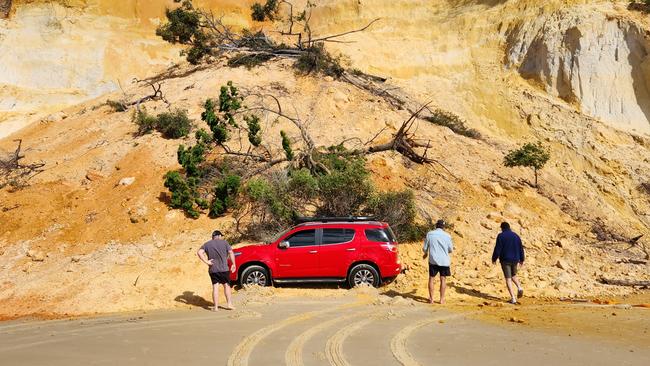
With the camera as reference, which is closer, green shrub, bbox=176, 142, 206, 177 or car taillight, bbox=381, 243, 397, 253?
car taillight, bbox=381, 243, 397, 253

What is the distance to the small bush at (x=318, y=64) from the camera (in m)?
23.5

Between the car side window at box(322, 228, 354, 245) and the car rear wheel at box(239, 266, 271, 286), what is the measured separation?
1.34 metres

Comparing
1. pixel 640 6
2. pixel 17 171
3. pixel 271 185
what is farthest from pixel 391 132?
pixel 17 171

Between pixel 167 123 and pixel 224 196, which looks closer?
pixel 224 196

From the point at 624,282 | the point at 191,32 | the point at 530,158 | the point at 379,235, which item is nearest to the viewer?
the point at 379,235

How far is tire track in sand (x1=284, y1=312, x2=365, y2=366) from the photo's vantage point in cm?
632

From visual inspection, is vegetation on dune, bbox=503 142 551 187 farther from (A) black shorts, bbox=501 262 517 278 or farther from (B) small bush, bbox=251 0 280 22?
(B) small bush, bbox=251 0 280 22

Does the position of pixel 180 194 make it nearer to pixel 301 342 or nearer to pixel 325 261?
pixel 325 261

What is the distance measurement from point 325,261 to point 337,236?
1.83 feet

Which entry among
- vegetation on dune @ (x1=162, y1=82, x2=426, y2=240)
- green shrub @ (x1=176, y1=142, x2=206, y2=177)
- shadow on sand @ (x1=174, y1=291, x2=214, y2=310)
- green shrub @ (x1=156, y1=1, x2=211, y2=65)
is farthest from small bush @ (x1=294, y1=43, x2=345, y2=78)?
shadow on sand @ (x1=174, y1=291, x2=214, y2=310)

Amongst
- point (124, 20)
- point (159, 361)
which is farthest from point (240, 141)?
point (124, 20)

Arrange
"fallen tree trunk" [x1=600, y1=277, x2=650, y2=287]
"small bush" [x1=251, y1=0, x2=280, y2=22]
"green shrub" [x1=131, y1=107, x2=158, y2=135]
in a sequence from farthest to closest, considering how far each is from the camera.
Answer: "small bush" [x1=251, y1=0, x2=280, y2=22], "green shrub" [x1=131, y1=107, x2=158, y2=135], "fallen tree trunk" [x1=600, y1=277, x2=650, y2=287]

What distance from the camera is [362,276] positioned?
11.2 meters

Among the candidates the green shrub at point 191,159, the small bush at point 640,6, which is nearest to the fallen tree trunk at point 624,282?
the green shrub at point 191,159
